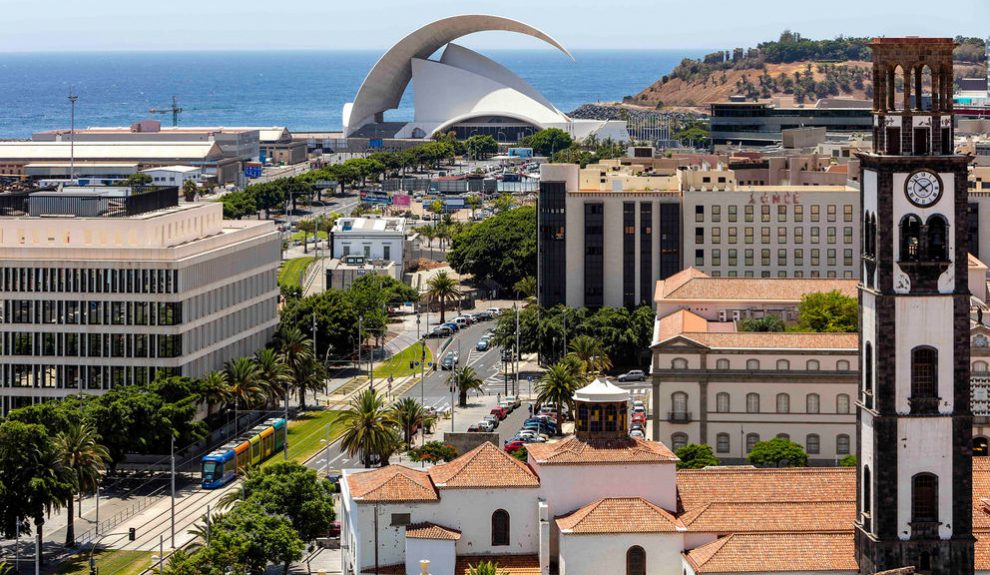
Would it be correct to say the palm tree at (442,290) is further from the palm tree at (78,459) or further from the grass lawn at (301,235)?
the palm tree at (78,459)

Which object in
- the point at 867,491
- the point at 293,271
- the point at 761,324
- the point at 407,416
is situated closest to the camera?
the point at 867,491

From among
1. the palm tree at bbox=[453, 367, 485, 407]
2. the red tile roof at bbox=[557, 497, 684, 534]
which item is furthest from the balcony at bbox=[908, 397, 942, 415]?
the palm tree at bbox=[453, 367, 485, 407]

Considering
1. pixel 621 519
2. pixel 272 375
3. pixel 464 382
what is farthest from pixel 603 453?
pixel 464 382

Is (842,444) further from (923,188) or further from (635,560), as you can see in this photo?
(923,188)

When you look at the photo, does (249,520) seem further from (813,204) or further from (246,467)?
(813,204)

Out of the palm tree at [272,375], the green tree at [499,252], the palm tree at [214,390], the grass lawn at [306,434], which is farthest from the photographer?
the green tree at [499,252]

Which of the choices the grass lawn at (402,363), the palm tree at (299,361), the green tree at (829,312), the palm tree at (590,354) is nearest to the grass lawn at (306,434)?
the palm tree at (299,361)
